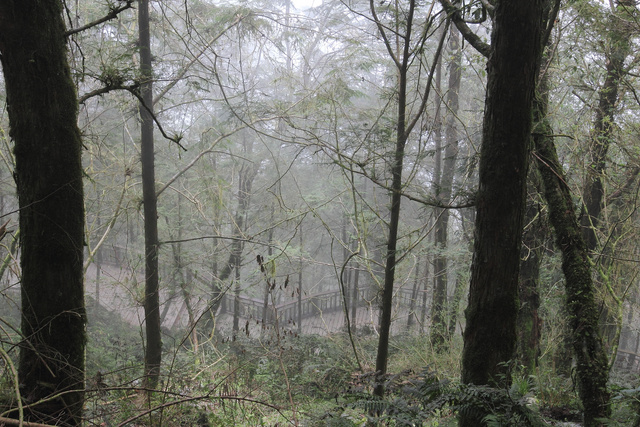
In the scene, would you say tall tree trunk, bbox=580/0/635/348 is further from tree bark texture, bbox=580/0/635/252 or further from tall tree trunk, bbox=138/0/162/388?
tall tree trunk, bbox=138/0/162/388

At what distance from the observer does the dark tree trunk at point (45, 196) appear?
2172 mm

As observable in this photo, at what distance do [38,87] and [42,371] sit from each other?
62.5 inches

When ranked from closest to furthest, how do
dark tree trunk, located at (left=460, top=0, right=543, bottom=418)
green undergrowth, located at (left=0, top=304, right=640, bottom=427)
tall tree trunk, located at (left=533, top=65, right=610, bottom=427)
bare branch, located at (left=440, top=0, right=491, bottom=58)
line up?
green undergrowth, located at (left=0, top=304, right=640, bottom=427) < dark tree trunk, located at (left=460, top=0, right=543, bottom=418) < tall tree trunk, located at (left=533, top=65, right=610, bottom=427) < bare branch, located at (left=440, top=0, right=491, bottom=58)

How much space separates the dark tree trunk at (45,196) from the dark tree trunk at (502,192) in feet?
8.27

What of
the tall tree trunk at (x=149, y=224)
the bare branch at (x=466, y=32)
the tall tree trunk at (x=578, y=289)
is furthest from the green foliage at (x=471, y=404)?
the tall tree trunk at (x=149, y=224)

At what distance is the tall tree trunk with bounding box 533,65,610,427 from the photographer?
2924 millimetres

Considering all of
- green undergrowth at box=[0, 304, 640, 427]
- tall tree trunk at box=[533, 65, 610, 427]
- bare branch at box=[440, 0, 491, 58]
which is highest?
bare branch at box=[440, 0, 491, 58]

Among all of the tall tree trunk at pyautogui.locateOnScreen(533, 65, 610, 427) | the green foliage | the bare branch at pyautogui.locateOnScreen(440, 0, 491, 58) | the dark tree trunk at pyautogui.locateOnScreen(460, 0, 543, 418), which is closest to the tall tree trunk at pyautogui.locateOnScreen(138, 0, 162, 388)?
the green foliage

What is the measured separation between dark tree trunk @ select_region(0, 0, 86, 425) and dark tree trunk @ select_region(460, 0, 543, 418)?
2520 mm

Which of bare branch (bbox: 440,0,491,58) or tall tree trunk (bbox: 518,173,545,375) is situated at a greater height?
bare branch (bbox: 440,0,491,58)

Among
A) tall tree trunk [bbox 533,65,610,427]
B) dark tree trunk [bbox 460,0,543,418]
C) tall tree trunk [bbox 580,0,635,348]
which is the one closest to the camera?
dark tree trunk [bbox 460,0,543,418]

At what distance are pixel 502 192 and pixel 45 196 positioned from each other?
9.29 feet

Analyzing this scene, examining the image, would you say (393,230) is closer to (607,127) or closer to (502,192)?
(502,192)

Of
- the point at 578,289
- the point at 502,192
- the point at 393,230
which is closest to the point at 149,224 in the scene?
the point at 393,230
